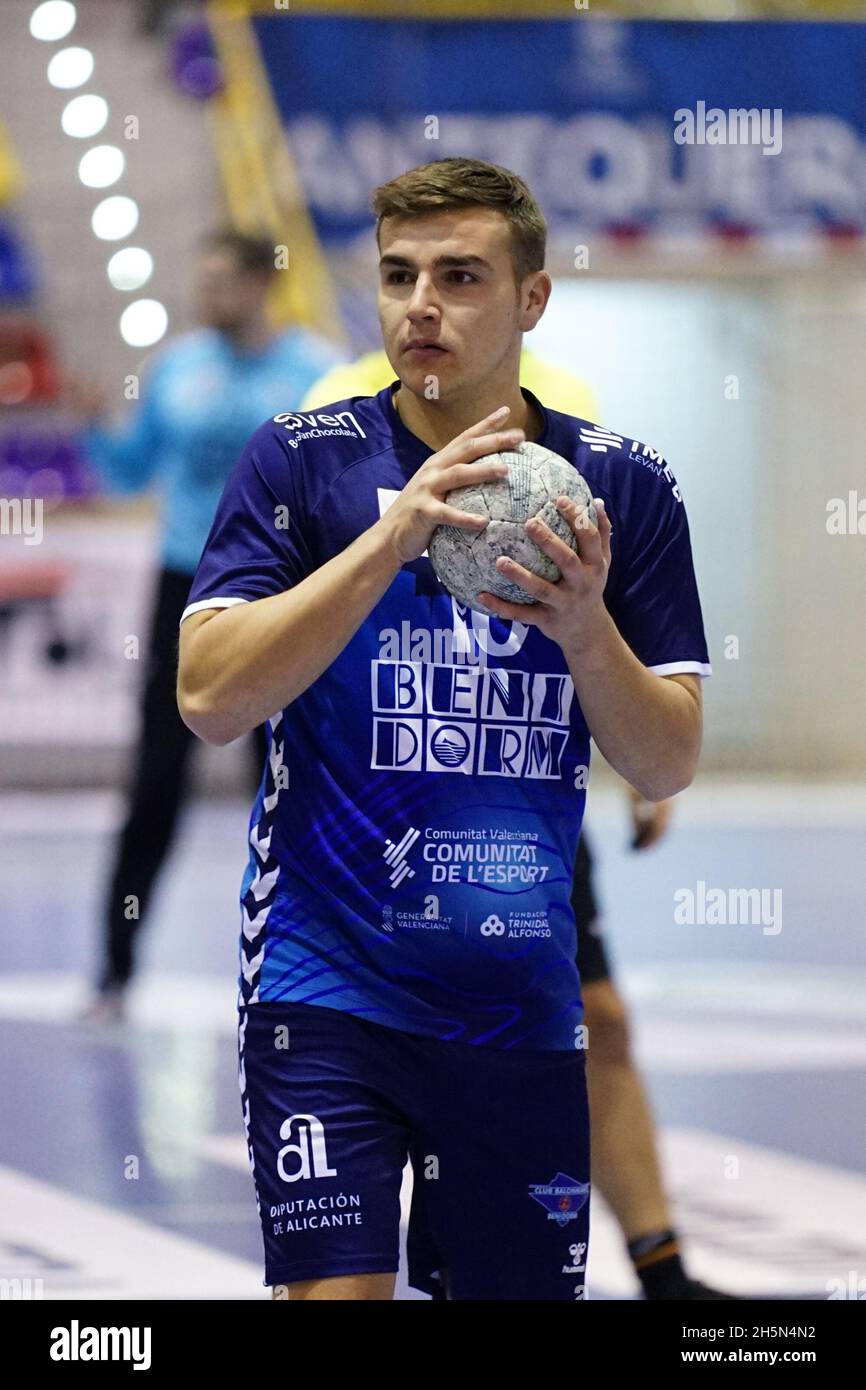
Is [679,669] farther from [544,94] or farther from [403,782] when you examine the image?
[544,94]

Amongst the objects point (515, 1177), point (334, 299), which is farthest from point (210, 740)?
point (334, 299)

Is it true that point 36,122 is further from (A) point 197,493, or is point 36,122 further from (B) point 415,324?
(B) point 415,324

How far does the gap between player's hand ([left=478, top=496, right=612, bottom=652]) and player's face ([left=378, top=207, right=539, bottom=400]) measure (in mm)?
311

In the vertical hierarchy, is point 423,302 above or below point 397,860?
above

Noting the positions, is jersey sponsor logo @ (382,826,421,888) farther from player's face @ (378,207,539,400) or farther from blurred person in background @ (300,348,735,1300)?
blurred person in background @ (300,348,735,1300)

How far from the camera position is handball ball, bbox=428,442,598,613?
277 cm

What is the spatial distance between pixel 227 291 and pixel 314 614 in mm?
4828

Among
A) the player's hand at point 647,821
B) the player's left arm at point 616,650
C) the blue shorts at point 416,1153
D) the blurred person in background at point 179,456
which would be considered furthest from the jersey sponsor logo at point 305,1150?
the blurred person in background at point 179,456

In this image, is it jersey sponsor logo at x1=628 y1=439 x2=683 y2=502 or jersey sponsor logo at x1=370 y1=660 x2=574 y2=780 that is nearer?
jersey sponsor logo at x1=370 y1=660 x2=574 y2=780

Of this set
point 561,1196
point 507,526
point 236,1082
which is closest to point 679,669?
point 507,526

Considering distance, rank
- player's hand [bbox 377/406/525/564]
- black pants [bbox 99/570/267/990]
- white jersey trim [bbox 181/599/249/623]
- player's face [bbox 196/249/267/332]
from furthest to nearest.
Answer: black pants [bbox 99/570/267/990], player's face [bbox 196/249/267/332], white jersey trim [bbox 181/599/249/623], player's hand [bbox 377/406/525/564]

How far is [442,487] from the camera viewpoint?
2771 millimetres

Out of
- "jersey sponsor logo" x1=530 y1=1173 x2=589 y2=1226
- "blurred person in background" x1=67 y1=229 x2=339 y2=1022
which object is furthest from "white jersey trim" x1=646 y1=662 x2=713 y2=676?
"blurred person in background" x1=67 y1=229 x2=339 y2=1022

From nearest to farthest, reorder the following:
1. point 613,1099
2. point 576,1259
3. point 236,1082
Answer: point 576,1259 → point 613,1099 → point 236,1082
